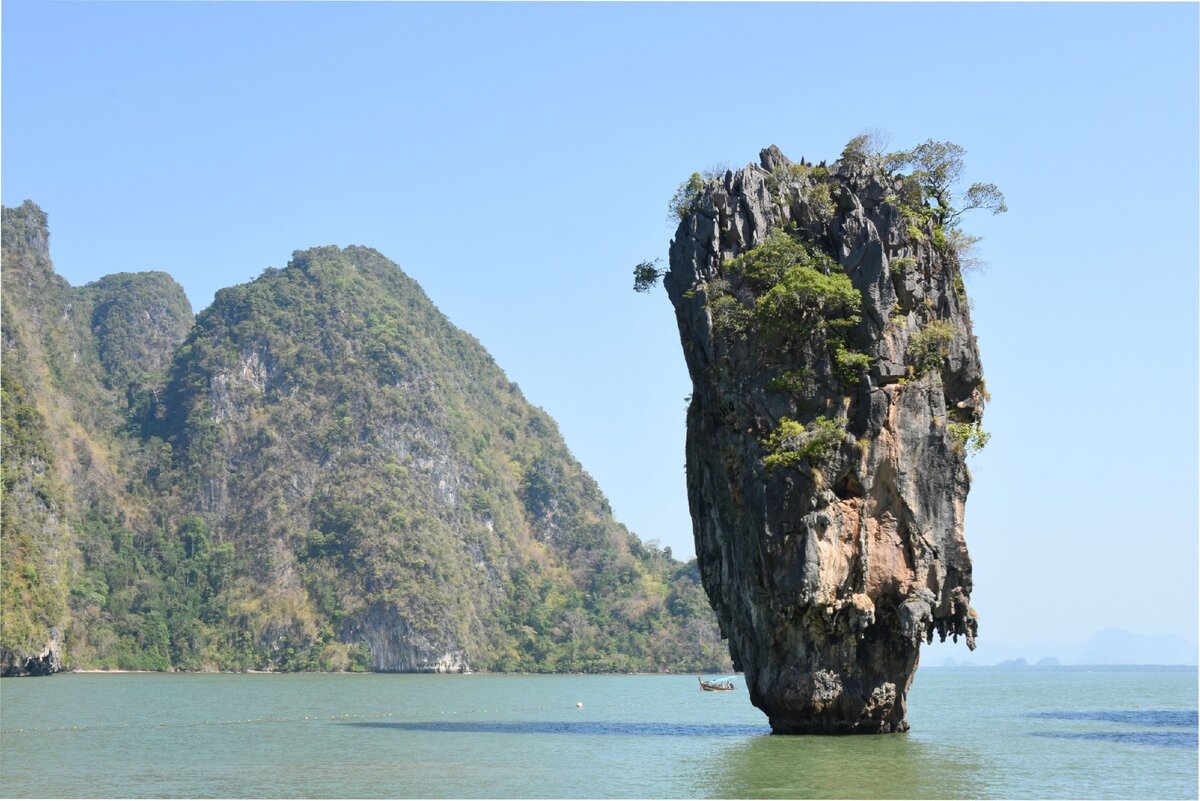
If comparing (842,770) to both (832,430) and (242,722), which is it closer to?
(832,430)

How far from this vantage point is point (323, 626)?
104m

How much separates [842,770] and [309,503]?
9469 cm

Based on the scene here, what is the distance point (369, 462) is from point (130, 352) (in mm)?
36491

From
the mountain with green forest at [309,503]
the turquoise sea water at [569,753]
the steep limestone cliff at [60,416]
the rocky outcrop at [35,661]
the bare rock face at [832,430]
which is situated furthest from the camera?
the mountain with green forest at [309,503]

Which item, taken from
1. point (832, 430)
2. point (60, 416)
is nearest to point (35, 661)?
point (60, 416)

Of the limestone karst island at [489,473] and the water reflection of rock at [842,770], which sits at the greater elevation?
the limestone karst island at [489,473]

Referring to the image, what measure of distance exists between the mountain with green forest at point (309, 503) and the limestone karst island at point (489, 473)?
0.95 ft

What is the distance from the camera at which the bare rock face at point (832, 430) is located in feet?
93.3

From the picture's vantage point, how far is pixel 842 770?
23.5m

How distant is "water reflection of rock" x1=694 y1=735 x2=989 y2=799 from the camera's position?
850 inches

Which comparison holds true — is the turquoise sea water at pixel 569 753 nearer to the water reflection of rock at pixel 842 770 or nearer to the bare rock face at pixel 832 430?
the water reflection of rock at pixel 842 770

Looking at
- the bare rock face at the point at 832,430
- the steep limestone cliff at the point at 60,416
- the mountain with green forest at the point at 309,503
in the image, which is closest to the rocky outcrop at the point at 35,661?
the steep limestone cliff at the point at 60,416

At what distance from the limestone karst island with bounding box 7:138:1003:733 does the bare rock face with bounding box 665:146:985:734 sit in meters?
0.06

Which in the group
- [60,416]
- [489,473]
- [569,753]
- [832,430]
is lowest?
[569,753]
